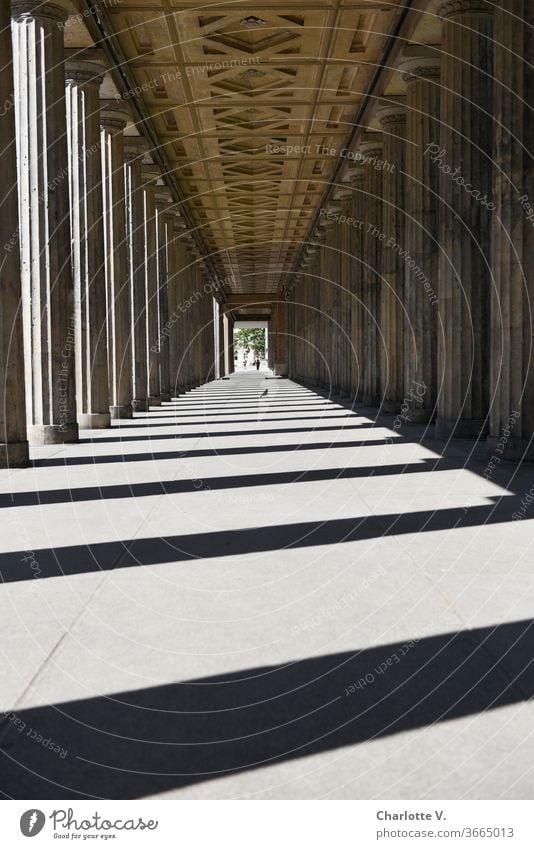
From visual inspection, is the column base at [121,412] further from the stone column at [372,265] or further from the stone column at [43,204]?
the stone column at [43,204]

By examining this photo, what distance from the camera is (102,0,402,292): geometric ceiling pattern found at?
77.9 ft

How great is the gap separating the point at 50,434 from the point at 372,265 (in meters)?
16.0

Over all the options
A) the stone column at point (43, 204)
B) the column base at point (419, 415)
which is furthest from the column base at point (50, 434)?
the column base at point (419, 415)

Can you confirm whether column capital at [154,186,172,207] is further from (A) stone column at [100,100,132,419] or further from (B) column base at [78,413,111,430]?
(B) column base at [78,413,111,430]

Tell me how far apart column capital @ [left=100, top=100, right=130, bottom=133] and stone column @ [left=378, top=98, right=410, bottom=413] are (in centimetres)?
699

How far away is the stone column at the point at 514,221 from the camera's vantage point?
14820 millimetres

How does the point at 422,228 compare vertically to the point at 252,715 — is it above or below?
above

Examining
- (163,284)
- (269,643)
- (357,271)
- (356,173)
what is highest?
(356,173)

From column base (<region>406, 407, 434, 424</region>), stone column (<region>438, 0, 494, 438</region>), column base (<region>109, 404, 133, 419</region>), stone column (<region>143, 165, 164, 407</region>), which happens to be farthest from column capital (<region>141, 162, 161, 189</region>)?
stone column (<region>438, 0, 494, 438</region>)

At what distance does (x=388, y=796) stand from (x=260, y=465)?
1200 cm

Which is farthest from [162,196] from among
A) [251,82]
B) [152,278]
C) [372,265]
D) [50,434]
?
[50,434]

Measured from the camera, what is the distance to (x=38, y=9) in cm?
1861

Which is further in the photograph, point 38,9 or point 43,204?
point 43,204

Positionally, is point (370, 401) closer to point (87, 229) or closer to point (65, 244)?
point (87, 229)
